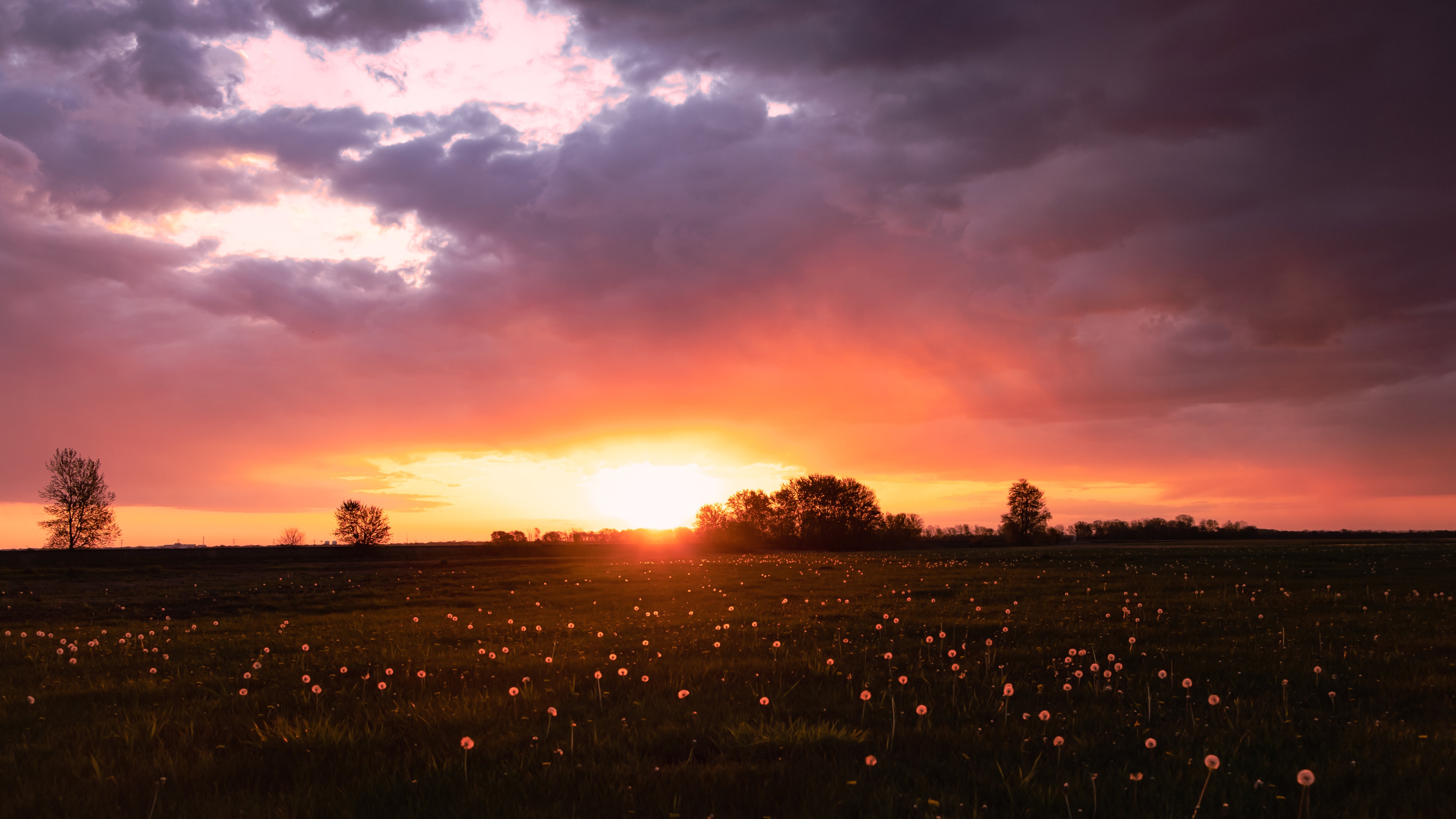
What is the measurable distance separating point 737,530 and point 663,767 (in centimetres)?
11743

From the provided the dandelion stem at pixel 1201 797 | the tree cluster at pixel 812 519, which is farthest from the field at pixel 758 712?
the tree cluster at pixel 812 519

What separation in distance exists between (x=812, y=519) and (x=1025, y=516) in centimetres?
4511

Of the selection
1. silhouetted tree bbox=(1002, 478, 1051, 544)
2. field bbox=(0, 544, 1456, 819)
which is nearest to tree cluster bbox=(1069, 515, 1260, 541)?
silhouetted tree bbox=(1002, 478, 1051, 544)

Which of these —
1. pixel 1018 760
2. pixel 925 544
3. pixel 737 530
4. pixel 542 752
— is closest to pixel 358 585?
pixel 542 752

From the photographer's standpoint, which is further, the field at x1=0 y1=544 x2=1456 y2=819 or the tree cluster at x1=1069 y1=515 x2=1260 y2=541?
the tree cluster at x1=1069 y1=515 x2=1260 y2=541

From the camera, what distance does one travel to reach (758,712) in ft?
24.6

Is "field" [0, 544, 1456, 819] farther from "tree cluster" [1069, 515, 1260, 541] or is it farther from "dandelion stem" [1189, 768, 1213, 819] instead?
"tree cluster" [1069, 515, 1260, 541]

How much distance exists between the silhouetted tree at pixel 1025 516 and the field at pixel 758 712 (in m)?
123

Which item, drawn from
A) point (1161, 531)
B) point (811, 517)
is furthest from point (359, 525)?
point (1161, 531)

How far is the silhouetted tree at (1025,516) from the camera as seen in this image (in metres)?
136

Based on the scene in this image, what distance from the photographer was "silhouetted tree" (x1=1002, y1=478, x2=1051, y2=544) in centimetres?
13550

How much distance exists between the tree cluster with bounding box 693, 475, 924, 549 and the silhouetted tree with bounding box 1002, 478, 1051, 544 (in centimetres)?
1934

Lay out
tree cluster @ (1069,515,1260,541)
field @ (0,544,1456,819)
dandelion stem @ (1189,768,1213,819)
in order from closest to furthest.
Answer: dandelion stem @ (1189,768,1213,819) → field @ (0,544,1456,819) → tree cluster @ (1069,515,1260,541)

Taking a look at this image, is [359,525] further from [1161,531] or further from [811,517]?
[1161,531]
